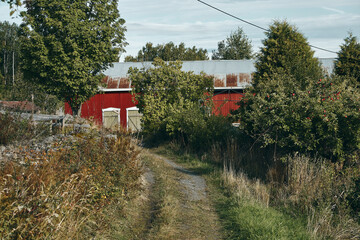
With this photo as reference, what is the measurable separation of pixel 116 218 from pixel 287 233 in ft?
9.73

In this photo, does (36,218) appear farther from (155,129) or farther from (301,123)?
(155,129)

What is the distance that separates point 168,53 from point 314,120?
141 feet

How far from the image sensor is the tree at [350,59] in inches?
773

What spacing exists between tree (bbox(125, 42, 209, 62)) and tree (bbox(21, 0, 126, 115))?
1121 inches

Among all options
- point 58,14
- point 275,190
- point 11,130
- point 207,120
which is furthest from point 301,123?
point 58,14

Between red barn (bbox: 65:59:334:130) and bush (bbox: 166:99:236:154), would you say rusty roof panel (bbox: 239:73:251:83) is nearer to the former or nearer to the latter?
red barn (bbox: 65:59:334:130)

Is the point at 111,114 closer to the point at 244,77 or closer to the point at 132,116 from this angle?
A: the point at 132,116

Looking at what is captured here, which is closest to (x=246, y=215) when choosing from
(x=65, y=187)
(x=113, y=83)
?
(x=65, y=187)

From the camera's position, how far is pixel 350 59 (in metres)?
19.8

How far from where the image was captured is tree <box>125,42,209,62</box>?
52500 millimetres

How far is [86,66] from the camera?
897 inches

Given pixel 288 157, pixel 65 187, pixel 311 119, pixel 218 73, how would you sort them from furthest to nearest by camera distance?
pixel 218 73, pixel 288 157, pixel 311 119, pixel 65 187

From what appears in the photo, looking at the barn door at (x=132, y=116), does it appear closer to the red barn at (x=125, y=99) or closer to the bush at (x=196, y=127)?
the red barn at (x=125, y=99)

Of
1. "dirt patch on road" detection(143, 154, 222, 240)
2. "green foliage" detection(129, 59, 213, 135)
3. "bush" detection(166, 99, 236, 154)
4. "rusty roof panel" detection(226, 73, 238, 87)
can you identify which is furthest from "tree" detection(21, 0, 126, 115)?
"dirt patch on road" detection(143, 154, 222, 240)
